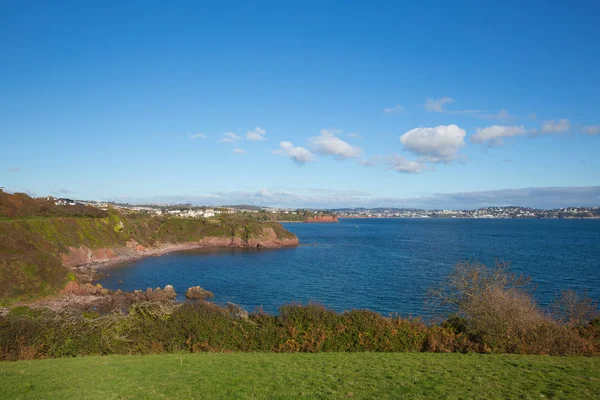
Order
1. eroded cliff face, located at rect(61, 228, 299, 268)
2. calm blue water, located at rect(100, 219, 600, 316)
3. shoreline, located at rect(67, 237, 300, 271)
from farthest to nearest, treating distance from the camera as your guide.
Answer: eroded cliff face, located at rect(61, 228, 299, 268) < shoreline, located at rect(67, 237, 300, 271) < calm blue water, located at rect(100, 219, 600, 316)

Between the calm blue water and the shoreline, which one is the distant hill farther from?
the calm blue water

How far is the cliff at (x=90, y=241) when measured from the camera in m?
38.9

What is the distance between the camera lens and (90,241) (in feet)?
230

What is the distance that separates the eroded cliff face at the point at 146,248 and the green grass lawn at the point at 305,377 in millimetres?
A: 54645

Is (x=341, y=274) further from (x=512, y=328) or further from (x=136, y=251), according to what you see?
(x=136, y=251)

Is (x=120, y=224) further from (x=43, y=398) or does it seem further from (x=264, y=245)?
(x=43, y=398)

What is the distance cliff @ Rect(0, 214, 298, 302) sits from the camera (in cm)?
3888

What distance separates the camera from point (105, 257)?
71.2 metres

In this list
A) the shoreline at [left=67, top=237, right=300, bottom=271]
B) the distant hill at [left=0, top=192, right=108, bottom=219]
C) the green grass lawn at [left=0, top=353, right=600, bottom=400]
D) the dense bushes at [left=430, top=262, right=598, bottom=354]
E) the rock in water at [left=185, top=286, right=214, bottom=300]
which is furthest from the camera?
the shoreline at [left=67, top=237, right=300, bottom=271]

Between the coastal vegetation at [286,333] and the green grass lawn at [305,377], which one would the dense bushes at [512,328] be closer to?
the coastal vegetation at [286,333]

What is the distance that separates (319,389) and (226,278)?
151 ft

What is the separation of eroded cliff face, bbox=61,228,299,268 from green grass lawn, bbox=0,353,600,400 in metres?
54.6

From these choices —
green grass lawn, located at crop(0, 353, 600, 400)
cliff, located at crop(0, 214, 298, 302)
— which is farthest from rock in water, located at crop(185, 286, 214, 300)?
green grass lawn, located at crop(0, 353, 600, 400)

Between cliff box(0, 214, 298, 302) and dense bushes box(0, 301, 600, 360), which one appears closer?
dense bushes box(0, 301, 600, 360)
